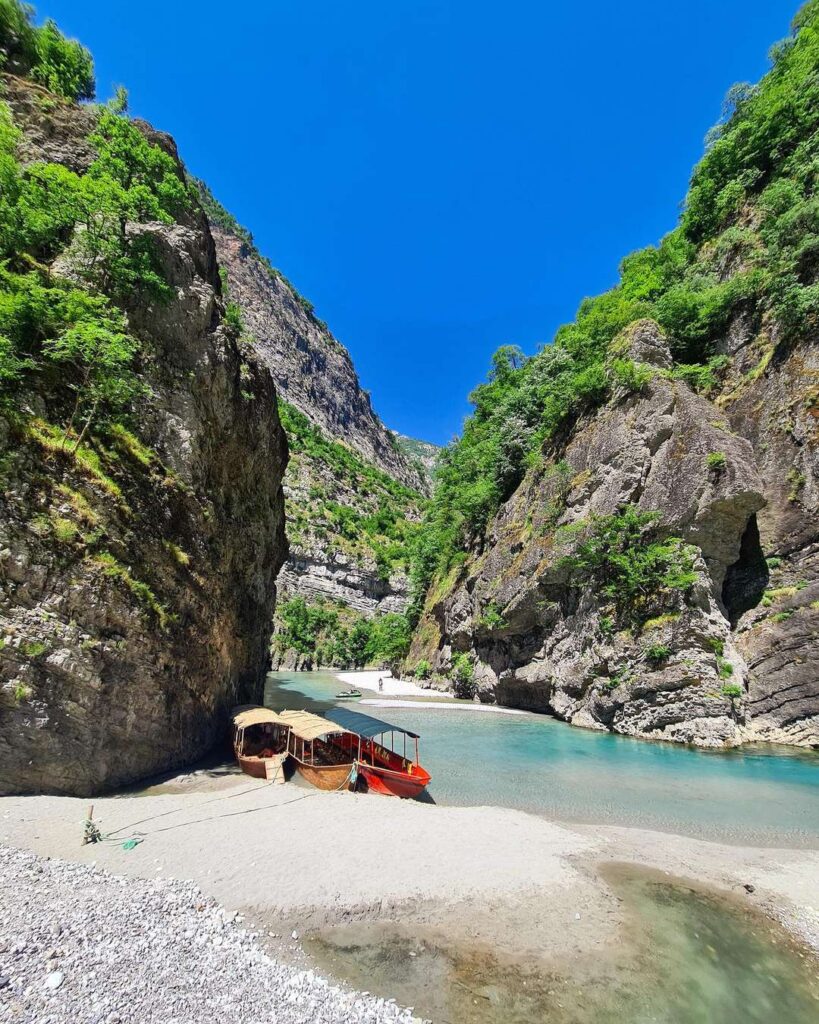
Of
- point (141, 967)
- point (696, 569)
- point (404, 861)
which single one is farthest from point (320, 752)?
point (696, 569)

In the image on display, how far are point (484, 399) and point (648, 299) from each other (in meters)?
21.7

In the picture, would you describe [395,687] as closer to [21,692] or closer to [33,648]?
[21,692]

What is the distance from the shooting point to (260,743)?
1831 centimetres

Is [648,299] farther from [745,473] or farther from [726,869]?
[726,869]

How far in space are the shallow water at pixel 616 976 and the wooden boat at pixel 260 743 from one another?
8953mm

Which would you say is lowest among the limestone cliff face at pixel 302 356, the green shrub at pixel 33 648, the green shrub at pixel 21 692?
the green shrub at pixel 21 692

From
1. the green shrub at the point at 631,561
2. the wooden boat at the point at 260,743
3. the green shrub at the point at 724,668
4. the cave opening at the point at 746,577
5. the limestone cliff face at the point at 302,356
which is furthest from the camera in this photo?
the limestone cliff face at the point at 302,356

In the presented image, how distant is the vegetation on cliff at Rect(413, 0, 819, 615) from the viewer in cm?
2483

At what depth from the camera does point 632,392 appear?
28578 millimetres

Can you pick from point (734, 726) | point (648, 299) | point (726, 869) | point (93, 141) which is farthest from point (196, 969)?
point (648, 299)

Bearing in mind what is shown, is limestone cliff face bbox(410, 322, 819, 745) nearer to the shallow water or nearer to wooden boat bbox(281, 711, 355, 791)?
the shallow water

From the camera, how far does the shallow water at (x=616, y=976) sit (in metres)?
6.55

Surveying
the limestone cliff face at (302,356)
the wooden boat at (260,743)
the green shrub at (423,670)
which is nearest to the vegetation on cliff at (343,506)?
the limestone cliff face at (302,356)

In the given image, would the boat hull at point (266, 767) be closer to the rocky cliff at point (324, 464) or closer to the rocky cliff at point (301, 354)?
the rocky cliff at point (324, 464)
